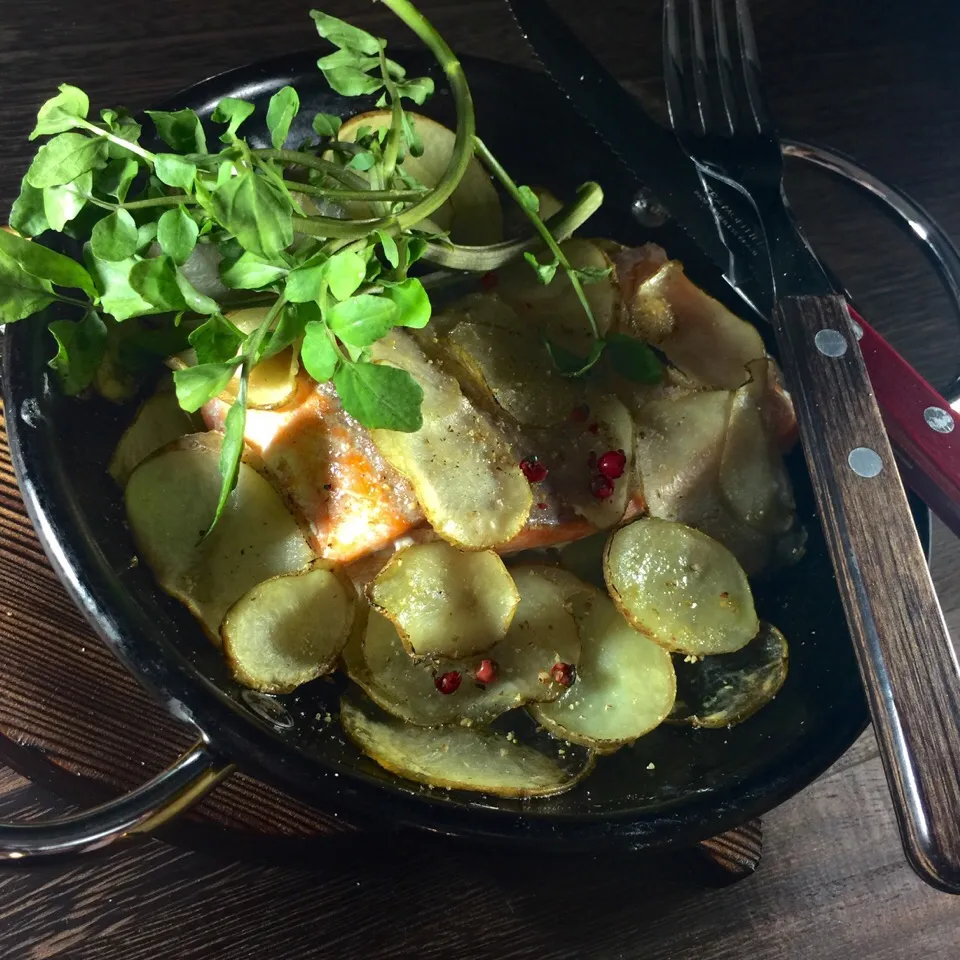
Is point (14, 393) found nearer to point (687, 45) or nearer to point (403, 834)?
point (403, 834)

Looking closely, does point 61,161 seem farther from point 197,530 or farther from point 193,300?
point 197,530

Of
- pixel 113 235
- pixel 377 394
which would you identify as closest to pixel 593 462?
pixel 377 394

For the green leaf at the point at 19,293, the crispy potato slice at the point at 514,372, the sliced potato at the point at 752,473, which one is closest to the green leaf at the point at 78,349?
the green leaf at the point at 19,293

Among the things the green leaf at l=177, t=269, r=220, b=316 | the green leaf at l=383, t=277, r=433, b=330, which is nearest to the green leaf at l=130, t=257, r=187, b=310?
the green leaf at l=177, t=269, r=220, b=316

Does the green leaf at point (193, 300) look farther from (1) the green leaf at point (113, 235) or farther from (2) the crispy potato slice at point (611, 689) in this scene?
(2) the crispy potato slice at point (611, 689)

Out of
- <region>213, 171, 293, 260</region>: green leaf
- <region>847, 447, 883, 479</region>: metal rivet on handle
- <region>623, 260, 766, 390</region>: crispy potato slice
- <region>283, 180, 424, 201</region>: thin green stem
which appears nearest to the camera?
<region>213, 171, 293, 260</region>: green leaf

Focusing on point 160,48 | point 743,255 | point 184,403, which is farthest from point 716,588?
point 160,48

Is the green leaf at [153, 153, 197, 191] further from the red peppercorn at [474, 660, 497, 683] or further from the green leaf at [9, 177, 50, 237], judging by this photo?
the red peppercorn at [474, 660, 497, 683]
